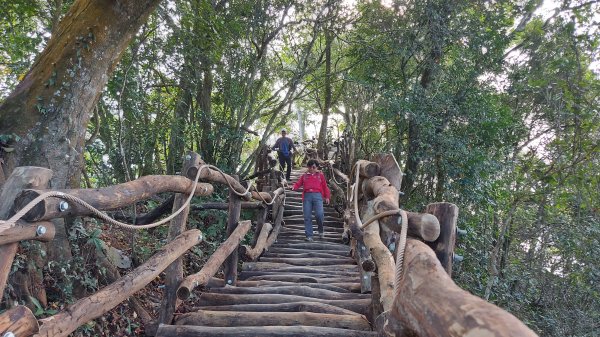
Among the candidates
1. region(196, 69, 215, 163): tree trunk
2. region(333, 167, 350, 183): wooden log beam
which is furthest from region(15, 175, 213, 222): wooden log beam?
region(196, 69, 215, 163): tree trunk

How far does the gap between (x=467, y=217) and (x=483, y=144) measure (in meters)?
1.52

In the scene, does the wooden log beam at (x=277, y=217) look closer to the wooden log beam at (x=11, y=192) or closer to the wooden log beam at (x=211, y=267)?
the wooden log beam at (x=211, y=267)

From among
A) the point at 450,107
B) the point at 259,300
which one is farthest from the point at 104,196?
the point at 450,107

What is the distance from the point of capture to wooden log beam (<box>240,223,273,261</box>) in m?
4.99

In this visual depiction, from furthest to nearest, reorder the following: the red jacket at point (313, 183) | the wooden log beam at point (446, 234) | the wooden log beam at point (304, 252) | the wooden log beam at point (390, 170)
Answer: the red jacket at point (313, 183) → the wooden log beam at point (304, 252) → the wooden log beam at point (390, 170) → the wooden log beam at point (446, 234)

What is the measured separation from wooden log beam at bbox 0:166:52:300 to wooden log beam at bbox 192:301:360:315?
7.05ft

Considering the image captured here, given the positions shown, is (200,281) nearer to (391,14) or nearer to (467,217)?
(467,217)

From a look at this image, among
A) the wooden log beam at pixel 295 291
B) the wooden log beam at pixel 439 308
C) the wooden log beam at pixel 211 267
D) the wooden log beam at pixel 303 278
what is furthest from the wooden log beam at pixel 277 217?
the wooden log beam at pixel 439 308

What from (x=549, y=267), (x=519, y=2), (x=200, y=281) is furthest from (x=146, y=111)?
(x=549, y=267)

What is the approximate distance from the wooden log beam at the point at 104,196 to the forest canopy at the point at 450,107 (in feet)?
10.1

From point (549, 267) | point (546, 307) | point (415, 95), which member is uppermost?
point (415, 95)

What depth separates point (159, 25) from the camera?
19.8 ft

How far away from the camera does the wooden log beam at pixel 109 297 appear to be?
178cm

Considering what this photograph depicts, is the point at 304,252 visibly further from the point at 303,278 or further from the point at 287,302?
the point at 287,302
